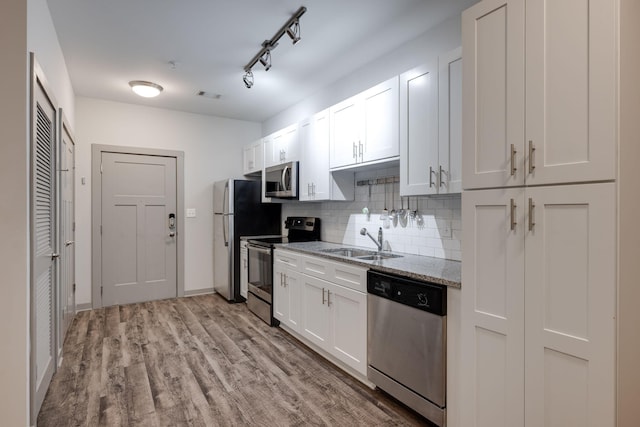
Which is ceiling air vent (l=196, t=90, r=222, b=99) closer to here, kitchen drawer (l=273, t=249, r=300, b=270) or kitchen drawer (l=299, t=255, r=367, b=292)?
kitchen drawer (l=273, t=249, r=300, b=270)

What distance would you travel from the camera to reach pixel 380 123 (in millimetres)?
2693

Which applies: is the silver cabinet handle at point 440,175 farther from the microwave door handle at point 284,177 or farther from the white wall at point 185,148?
the white wall at point 185,148

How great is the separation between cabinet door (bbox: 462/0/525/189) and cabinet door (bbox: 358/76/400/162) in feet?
2.82

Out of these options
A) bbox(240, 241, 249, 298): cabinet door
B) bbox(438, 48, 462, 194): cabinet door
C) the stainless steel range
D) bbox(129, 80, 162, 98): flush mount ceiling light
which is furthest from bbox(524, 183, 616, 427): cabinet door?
bbox(129, 80, 162, 98): flush mount ceiling light

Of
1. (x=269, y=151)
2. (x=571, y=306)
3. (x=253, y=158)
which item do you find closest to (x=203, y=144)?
(x=253, y=158)

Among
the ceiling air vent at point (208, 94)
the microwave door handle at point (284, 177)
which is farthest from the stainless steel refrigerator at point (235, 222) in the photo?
the ceiling air vent at point (208, 94)

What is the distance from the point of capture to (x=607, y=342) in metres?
1.24

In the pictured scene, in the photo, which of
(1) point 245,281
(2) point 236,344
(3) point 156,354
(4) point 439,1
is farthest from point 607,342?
(1) point 245,281

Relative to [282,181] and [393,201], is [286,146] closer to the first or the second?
[282,181]

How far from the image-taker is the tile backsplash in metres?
2.57

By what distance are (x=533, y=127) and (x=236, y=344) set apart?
2.90 metres

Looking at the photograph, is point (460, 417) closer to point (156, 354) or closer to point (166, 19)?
point (156, 354)

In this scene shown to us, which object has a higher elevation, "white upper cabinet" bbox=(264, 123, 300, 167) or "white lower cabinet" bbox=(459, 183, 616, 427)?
"white upper cabinet" bbox=(264, 123, 300, 167)

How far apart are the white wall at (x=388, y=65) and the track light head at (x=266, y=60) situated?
0.86 meters
